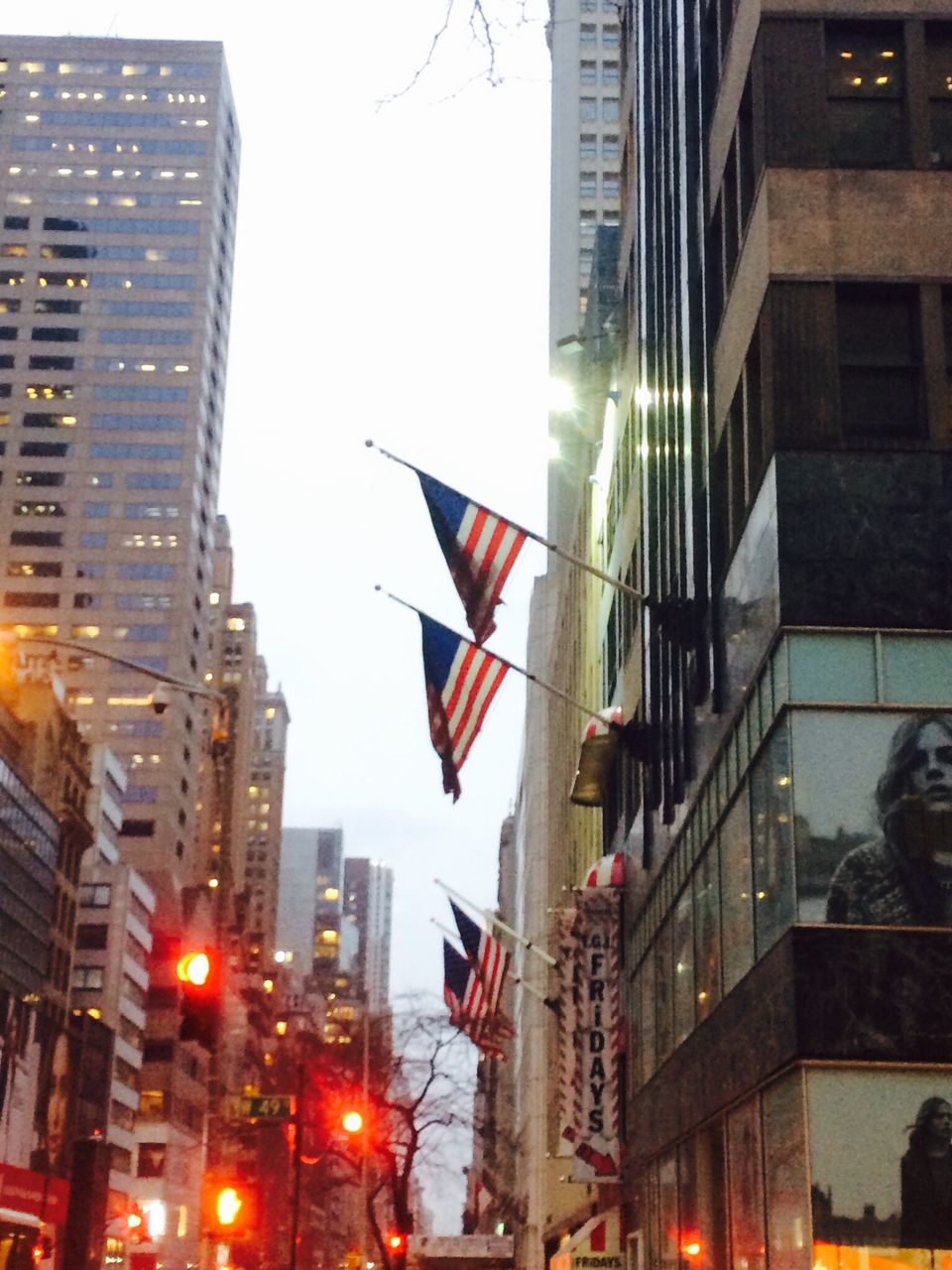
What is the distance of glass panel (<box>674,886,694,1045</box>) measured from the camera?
2833 centimetres

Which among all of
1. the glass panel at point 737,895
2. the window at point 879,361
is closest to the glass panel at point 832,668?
the window at point 879,361

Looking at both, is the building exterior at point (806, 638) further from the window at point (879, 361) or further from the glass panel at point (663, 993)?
the glass panel at point (663, 993)

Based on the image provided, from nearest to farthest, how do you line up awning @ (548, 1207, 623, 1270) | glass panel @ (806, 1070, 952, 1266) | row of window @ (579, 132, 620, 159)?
glass panel @ (806, 1070, 952, 1266) < awning @ (548, 1207, 623, 1270) < row of window @ (579, 132, 620, 159)

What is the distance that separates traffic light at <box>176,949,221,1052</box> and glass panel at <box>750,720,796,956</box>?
264 inches

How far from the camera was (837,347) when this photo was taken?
21.2m

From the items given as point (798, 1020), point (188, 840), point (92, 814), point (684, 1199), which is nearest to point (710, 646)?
point (798, 1020)

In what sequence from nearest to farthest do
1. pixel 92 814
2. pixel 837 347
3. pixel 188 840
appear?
1. pixel 837 347
2. pixel 92 814
3. pixel 188 840

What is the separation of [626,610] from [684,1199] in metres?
17.7

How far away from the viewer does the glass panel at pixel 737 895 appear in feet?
72.8

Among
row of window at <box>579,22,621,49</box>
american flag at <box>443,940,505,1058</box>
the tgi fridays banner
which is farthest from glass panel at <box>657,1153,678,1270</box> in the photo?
row of window at <box>579,22,621,49</box>

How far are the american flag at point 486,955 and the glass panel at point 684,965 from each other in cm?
1164

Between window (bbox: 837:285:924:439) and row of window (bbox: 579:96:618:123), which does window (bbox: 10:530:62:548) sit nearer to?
row of window (bbox: 579:96:618:123)

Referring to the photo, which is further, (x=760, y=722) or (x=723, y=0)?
(x=723, y=0)

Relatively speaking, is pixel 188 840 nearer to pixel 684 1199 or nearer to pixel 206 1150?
pixel 206 1150
